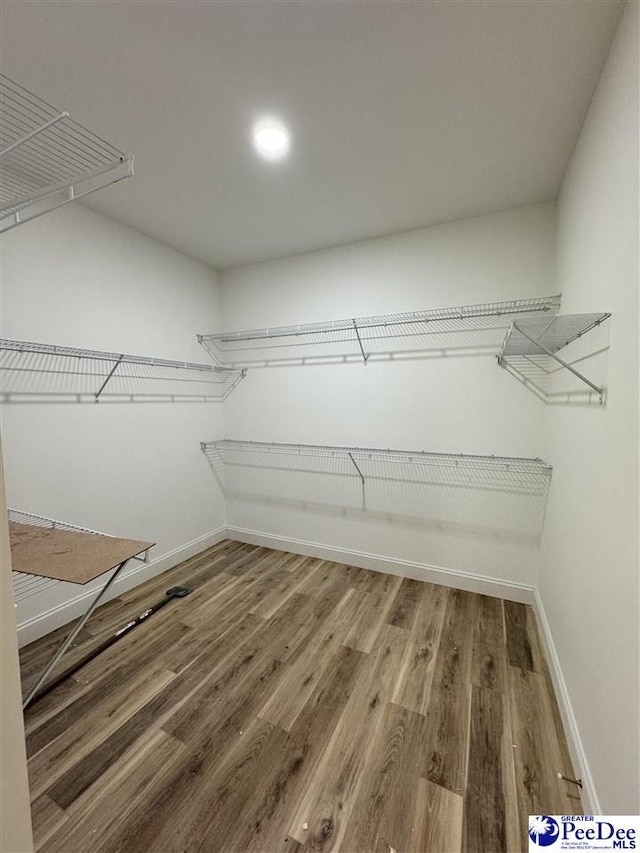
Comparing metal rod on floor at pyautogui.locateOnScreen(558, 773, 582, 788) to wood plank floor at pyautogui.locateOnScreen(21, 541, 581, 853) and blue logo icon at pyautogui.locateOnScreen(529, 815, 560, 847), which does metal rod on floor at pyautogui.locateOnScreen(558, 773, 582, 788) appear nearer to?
wood plank floor at pyautogui.locateOnScreen(21, 541, 581, 853)

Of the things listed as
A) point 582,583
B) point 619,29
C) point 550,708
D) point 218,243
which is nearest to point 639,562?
point 582,583

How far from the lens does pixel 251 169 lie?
5.79 ft

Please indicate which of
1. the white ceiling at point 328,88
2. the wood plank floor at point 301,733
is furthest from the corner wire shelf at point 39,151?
the wood plank floor at point 301,733

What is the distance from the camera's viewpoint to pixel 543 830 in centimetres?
101

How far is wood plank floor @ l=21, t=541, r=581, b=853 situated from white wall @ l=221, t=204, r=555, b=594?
1.54ft

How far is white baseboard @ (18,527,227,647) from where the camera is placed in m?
1.93

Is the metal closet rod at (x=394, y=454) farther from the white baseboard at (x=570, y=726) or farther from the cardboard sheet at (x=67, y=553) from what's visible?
the cardboard sheet at (x=67, y=553)

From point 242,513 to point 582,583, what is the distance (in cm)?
264

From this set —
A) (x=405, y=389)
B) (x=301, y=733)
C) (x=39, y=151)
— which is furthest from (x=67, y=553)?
(x=405, y=389)

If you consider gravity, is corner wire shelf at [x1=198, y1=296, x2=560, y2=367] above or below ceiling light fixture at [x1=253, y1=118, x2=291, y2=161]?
below

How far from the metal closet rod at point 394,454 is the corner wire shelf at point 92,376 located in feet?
1.68

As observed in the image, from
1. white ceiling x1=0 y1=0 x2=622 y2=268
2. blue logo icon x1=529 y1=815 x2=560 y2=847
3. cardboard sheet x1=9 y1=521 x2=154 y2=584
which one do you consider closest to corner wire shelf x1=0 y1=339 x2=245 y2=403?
cardboard sheet x1=9 y1=521 x2=154 y2=584

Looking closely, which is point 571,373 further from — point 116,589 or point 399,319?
point 116,589

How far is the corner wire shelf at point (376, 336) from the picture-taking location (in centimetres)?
222
